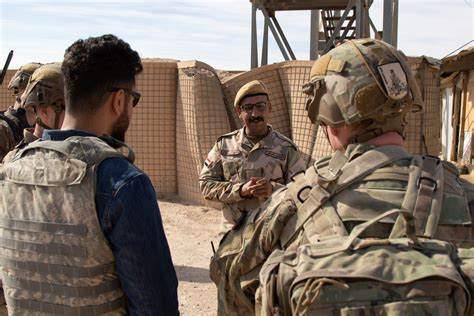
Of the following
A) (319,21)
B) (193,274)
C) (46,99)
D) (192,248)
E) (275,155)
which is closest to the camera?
(46,99)

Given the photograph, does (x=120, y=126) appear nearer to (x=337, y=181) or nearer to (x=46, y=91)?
(x=337, y=181)

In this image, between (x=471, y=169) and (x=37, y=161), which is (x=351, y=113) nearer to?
(x=37, y=161)

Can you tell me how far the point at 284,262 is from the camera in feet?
5.31

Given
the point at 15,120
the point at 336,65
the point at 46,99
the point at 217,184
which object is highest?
the point at 336,65

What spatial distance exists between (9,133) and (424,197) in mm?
3704

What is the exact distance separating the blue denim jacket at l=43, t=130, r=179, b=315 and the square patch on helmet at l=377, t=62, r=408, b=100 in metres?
0.88

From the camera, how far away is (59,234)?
1880mm

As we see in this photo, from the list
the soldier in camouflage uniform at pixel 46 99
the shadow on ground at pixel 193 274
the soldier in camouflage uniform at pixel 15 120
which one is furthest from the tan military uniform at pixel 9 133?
the shadow on ground at pixel 193 274

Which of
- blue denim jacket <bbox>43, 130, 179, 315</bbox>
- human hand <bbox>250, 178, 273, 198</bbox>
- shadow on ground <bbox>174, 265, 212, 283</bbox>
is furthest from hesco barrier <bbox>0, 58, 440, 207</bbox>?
blue denim jacket <bbox>43, 130, 179, 315</bbox>

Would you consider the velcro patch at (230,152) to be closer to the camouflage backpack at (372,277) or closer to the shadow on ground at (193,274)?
the shadow on ground at (193,274)

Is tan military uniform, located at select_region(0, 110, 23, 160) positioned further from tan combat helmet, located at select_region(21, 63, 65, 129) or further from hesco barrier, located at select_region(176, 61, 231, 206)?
hesco barrier, located at select_region(176, 61, 231, 206)

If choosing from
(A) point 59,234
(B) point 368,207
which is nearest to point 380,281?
(B) point 368,207

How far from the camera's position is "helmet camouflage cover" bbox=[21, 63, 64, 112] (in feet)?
9.92

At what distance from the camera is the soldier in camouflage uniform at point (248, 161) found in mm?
4387
